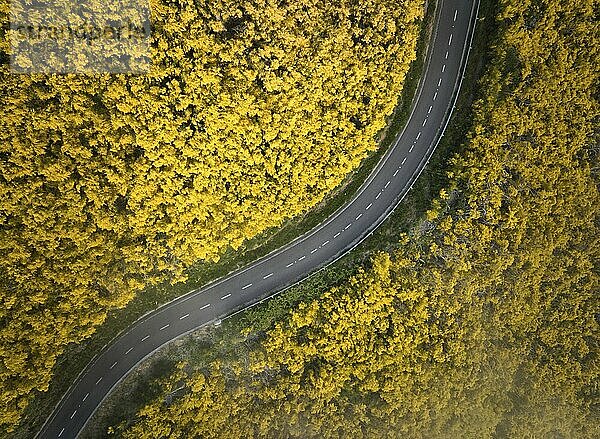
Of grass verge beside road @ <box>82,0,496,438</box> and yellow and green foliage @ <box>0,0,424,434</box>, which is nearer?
yellow and green foliage @ <box>0,0,424,434</box>

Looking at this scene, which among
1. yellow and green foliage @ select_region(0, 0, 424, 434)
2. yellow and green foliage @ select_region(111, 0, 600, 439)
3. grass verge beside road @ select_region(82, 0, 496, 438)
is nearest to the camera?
yellow and green foliage @ select_region(0, 0, 424, 434)

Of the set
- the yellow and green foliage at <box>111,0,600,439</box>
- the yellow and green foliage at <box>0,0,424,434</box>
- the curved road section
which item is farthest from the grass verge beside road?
the yellow and green foliage at <box>0,0,424,434</box>

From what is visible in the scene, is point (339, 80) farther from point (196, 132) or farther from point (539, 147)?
point (539, 147)

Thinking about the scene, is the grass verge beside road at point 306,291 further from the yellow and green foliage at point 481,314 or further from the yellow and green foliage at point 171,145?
the yellow and green foliage at point 171,145

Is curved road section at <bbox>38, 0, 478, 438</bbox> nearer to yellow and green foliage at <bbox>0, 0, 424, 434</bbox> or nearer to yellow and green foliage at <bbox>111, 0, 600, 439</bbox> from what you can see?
yellow and green foliage at <bbox>111, 0, 600, 439</bbox>

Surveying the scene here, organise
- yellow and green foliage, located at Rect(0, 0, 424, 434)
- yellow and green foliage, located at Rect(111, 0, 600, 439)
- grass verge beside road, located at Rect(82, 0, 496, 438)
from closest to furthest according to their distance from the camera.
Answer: yellow and green foliage, located at Rect(0, 0, 424, 434), yellow and green foliage, located at Rect(111, 0, 600, 439), grass verge beside road, located at Rect(82, 0, 496, 438)

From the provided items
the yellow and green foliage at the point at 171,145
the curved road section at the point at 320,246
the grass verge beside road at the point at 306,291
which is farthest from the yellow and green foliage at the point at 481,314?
the yellow and green foliage at the point at 171,145

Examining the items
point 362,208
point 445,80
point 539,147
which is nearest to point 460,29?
point 445,80
